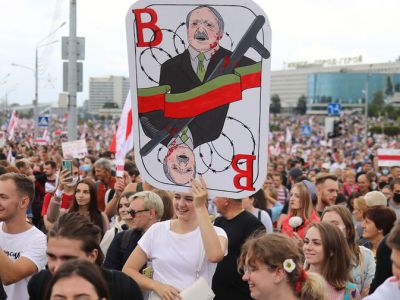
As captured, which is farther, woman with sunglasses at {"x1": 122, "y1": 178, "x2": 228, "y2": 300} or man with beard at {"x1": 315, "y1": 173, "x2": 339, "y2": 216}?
man with beard at {"x1": 315, "y1": 173, "x2": 339, "y2": 216}

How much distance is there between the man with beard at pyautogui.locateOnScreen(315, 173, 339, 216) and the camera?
921cm

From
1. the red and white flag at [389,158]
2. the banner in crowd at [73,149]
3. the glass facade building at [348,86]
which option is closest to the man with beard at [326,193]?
the red and white flag at [389,158]

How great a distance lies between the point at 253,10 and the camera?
4270 mm

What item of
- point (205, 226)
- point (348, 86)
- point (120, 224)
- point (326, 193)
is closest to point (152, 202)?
point (120, 224)

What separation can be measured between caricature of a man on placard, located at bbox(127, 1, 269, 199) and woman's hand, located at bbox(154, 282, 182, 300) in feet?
2.20

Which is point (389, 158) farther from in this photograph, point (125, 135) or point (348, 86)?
point (348, 86)

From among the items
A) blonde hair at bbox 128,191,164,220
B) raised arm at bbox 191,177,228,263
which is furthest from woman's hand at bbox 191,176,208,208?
blonde hair at bbox 128,191,164,220

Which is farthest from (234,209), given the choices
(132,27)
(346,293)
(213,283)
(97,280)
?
(97,280)

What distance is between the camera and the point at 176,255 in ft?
16.3

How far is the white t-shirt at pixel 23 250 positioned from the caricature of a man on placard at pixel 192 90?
822 millimetres

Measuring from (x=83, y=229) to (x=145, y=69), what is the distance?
989 mm

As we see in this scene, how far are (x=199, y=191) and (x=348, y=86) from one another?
18818cm

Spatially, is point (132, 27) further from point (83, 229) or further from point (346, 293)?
point (346, 293)

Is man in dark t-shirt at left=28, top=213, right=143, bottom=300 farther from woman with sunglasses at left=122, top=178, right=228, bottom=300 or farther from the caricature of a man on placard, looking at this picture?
woman with sunglasses at left=122, top=178, right=228, bottom=300
